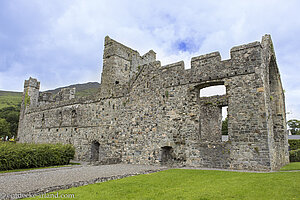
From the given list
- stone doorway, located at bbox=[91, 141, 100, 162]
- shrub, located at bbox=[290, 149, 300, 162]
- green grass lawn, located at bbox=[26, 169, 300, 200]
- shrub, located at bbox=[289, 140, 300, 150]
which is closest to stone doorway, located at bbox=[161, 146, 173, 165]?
green grass lawn, located at bbox=[26, 169, 300, 200]

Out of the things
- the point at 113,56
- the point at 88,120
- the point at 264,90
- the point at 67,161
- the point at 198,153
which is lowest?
the point at 67,161

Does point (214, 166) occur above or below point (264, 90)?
below

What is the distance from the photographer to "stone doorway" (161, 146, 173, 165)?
13.1m

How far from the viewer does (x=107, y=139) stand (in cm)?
1620

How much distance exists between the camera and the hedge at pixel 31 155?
1180 centimetres

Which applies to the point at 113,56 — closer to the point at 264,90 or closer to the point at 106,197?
the point at 264,90

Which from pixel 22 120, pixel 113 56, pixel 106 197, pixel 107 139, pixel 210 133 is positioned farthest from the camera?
pixel 22 120

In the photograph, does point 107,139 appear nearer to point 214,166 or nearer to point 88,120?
point 88,120

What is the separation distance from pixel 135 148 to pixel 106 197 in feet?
28.9

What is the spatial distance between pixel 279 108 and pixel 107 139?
40.3 feet

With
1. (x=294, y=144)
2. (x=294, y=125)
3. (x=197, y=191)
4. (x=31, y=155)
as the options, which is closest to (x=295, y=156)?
(x=294, y=144)

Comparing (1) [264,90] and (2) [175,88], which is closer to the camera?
(1) [264,90]

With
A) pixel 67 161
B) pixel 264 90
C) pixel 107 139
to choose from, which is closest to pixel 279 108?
pixel 264 90

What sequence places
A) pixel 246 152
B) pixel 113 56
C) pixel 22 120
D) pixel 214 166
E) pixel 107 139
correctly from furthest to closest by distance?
pixel 22 120
pixel 113 56
pixel 107 139
pixel 214 166
pixel 246 152
